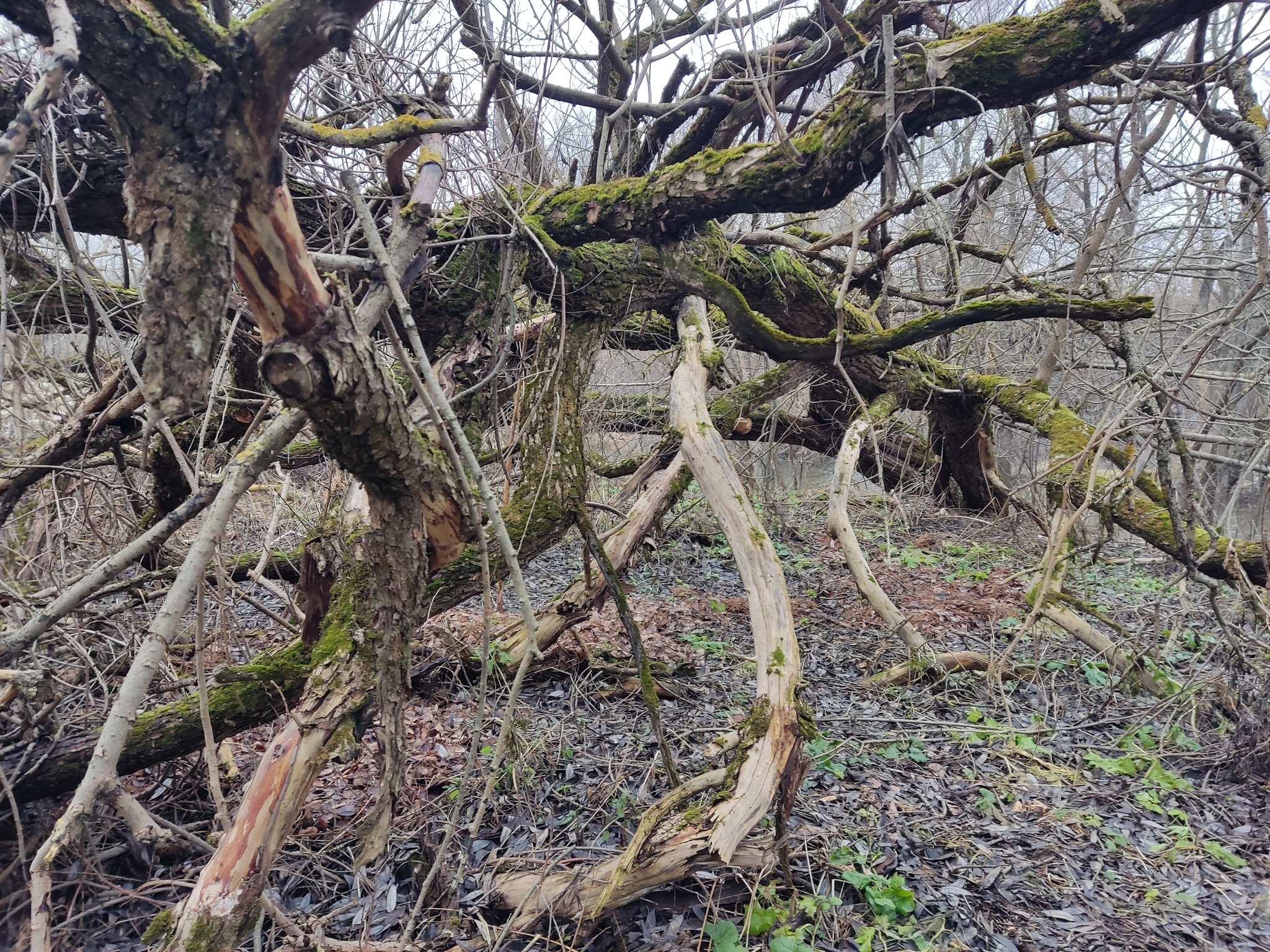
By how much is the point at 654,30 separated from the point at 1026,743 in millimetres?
4891

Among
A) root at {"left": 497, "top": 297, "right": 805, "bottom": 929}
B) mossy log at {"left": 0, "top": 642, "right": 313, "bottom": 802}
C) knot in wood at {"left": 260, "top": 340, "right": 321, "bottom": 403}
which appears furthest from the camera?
mossy log at {"left": 0, "top": 642, "right": 313, "bottom": 802}

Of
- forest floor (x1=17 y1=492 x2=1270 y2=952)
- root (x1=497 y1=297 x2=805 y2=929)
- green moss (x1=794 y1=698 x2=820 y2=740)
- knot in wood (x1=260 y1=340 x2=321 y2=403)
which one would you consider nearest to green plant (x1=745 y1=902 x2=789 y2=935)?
forest floor (x1=17 y1=492 x2=1270 y2=952)

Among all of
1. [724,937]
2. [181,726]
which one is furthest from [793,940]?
[181,726]

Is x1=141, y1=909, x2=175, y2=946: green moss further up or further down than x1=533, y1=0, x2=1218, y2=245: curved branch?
further down

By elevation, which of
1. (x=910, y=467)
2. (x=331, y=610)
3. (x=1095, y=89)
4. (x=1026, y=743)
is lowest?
(x=1026, y=743)

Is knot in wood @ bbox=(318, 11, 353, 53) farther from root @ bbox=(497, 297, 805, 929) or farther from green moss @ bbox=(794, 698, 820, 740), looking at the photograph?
green moss @ bbox=(794, 698, 820, 740)

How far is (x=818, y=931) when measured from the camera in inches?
94.6

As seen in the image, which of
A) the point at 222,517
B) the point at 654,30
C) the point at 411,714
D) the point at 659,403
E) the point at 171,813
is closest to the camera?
the point at 222,517

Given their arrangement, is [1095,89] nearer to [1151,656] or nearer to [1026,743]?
[1151,656]

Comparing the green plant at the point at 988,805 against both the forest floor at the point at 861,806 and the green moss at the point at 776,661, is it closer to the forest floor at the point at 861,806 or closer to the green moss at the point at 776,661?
the forest floor at the point at 861,806

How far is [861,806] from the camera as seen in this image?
3.16 m

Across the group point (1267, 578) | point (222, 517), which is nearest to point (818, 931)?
point (222, 517)

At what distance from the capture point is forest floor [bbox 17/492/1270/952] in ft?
8.09

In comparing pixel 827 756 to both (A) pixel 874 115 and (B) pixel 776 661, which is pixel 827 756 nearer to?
(B) pixel 776 661
